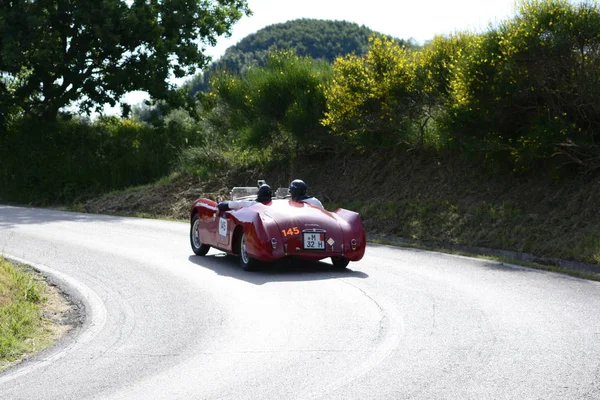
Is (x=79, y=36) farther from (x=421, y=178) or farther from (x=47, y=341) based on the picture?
(x=47, y=341)

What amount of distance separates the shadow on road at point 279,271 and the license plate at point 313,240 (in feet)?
1.33

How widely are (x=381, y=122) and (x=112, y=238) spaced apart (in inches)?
351

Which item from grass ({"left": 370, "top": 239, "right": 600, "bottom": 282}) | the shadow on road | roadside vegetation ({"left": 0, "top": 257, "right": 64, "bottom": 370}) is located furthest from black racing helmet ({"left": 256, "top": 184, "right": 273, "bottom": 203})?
grass ({"left": 370, "top": 239, "right": 600, "bottom": 282})

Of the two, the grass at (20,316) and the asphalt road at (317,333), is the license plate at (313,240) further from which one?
the grass at (20,316)

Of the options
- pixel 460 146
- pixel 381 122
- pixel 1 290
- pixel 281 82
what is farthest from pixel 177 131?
pixel 1 290

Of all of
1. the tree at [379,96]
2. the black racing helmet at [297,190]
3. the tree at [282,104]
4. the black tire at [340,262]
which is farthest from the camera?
the tree at [282,104]

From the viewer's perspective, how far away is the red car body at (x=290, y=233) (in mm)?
12422

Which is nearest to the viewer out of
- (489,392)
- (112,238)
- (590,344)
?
(489,392)

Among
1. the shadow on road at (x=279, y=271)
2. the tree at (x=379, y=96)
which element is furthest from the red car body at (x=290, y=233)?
the tree at (x=379, y=96)

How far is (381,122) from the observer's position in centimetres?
2319

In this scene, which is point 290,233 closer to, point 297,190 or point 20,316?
point 297,190

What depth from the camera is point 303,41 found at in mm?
124875

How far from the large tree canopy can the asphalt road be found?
19385 mm

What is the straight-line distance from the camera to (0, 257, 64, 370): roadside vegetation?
A: 7797 mm
